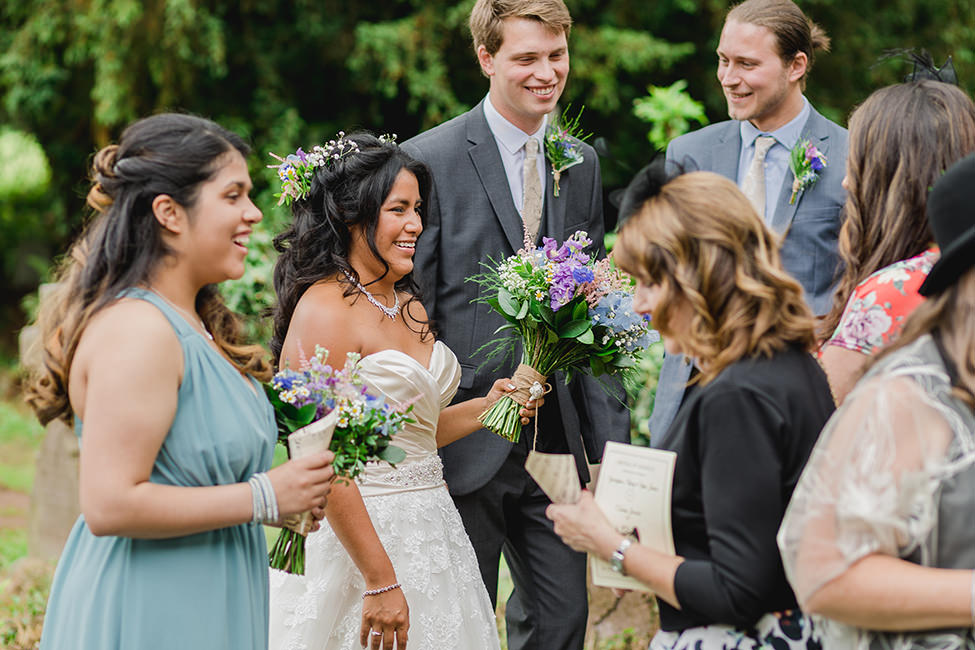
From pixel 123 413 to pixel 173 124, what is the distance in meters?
0.74

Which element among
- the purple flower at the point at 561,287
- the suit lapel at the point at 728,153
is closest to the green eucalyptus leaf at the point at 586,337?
the purple flower at the point at 561,287

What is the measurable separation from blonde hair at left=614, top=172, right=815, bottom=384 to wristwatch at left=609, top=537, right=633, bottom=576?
1.28 ft

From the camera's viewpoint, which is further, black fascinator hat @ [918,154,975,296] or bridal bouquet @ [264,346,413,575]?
bridal bouquet @ [264,346,413,575]

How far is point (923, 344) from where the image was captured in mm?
1907

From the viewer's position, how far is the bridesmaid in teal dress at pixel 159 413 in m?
2.26

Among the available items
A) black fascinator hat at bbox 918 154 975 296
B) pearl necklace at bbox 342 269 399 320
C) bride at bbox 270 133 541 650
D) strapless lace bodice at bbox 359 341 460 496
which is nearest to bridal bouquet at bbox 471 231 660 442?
bride at bbox 270 133 541 650

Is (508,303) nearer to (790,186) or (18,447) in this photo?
(790,186)

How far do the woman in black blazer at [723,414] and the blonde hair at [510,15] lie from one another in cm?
210

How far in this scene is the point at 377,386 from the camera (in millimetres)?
3373

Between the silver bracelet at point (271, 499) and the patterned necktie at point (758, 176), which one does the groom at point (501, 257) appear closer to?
the patterned necktie at point (758, 176)

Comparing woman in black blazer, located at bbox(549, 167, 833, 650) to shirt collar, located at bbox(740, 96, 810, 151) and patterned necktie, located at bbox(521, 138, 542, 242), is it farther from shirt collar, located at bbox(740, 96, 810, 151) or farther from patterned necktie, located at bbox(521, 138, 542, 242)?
shirt collar, located at bbox(740, 96, 810, 151)

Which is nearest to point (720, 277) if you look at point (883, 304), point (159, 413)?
point (883, 304)

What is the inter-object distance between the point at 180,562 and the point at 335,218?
146 cm

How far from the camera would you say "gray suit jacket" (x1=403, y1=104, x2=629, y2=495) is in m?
3.95
